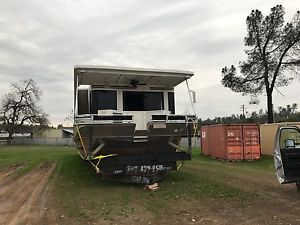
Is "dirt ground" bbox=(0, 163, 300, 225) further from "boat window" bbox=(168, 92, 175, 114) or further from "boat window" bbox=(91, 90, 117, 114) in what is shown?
"boat window" bbox=(168, 92, 175, 114)

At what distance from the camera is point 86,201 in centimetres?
952

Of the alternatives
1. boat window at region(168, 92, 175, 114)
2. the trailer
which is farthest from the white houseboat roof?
boat window at region(168, 92, 175, 114)

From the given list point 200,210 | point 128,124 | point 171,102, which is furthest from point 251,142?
point 200,210

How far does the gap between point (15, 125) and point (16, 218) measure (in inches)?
2621

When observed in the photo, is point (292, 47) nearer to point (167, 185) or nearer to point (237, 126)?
point (237, 126)

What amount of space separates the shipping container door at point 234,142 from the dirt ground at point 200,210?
340 inches

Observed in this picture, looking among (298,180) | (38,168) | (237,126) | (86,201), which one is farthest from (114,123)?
(237,126)

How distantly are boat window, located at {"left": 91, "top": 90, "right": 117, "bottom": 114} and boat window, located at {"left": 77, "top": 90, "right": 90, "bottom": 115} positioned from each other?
16.8 inches

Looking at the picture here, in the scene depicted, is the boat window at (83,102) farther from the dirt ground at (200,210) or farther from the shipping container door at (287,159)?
the shipping container door at (287,159)

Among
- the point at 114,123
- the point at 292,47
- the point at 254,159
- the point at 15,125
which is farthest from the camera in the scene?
the point at 15,125

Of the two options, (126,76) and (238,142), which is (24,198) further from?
(238,142)

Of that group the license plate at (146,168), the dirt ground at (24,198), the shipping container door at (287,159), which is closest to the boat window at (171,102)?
the license plate at (146,168)

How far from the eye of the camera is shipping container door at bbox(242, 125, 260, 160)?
20734mm

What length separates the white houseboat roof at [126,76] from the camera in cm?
1081
